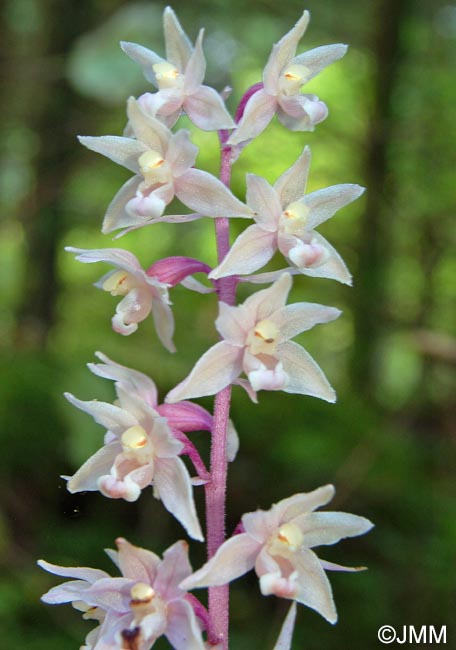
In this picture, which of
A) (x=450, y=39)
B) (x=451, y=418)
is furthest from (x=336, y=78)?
(x=451, y=418)

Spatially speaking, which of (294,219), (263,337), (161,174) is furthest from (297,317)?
(161,174)

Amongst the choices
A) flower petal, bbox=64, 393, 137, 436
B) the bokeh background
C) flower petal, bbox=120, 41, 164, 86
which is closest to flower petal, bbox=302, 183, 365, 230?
flower petal, bbox=120, 41, 164, 86

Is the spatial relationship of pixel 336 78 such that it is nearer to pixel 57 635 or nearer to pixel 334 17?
pixel 334 17

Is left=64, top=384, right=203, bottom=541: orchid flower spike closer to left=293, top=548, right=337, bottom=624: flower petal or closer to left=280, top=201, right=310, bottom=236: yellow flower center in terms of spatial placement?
left=293, top=548, right=337, bottom=624: flower petal

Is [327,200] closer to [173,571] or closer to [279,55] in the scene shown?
[279,55]

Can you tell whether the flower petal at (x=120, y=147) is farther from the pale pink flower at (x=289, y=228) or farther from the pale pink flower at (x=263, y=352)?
the pale pink flower at (x=263, y=352)

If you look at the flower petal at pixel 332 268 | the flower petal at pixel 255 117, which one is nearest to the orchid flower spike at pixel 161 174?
the flower petal at pixel 255 117
